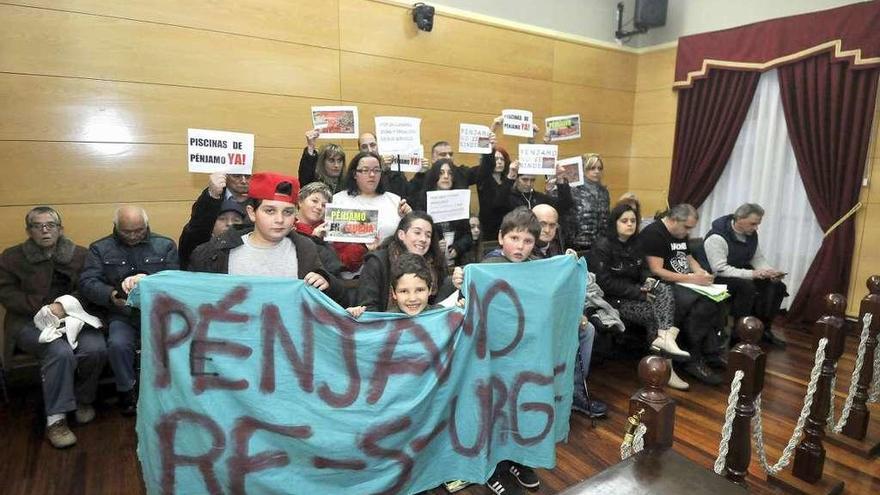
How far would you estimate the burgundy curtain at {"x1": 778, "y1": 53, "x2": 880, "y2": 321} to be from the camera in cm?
438

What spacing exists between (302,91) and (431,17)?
53.4 inches

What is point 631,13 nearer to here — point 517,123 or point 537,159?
point 517,123

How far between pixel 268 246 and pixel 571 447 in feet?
5.91

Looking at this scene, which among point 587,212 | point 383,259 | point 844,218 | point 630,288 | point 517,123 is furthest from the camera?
point 844,218

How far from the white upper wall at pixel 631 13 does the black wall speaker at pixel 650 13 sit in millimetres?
172

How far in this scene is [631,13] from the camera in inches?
232

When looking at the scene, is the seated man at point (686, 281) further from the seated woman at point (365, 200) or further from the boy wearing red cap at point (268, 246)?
the boy wearing red cap at point (268, 246)

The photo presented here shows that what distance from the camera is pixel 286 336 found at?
70.2 inches

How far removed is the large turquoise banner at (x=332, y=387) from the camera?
1685 millimetres

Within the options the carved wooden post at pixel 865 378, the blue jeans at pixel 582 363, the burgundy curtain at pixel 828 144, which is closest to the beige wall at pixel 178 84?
the blue jeans at pixel 582 363

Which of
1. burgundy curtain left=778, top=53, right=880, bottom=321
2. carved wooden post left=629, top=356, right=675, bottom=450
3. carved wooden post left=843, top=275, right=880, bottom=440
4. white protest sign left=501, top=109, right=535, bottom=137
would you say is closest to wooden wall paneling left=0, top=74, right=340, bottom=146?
white protest sign left=501, top=109, right=535, bottom=137

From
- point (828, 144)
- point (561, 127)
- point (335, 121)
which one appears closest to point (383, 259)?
point (335, 121)

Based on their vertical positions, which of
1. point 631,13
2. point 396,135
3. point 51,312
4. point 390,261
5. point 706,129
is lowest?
point 51,312

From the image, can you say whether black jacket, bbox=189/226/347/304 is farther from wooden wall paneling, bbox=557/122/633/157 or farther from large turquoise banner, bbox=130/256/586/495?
wooden wall paneling, bbox=557/122/633/157
